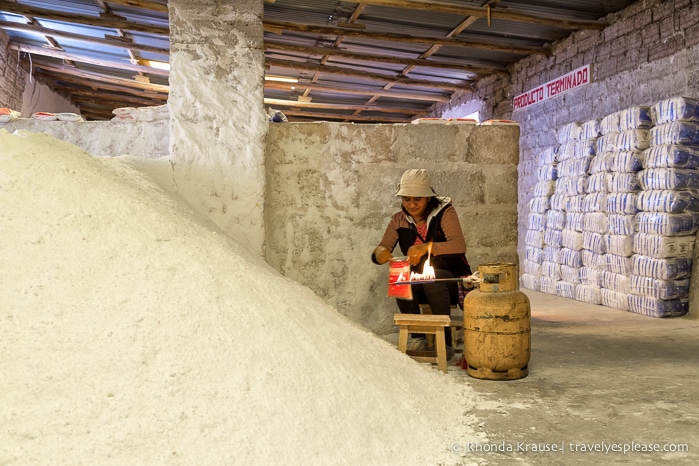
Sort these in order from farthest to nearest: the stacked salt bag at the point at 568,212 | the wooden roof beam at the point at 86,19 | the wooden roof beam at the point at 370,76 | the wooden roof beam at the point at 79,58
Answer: the wooden roof beam at the point at 79,58
the wooden roof beam at the point at 370,76
the wooden roof beam at the point at 86,19
the stacked salt bag at the point at 568,212

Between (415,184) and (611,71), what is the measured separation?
403cm

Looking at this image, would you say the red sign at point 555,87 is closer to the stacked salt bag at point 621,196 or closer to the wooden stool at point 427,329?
the stacked salt bag at point 621,196

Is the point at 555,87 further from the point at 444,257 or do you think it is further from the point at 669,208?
the point at 444,257

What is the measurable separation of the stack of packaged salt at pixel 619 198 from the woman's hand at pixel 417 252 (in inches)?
122

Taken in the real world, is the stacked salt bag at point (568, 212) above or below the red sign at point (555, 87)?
below

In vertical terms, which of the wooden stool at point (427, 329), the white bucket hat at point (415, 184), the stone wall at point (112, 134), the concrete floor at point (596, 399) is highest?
the stone wall at point (112, 134)

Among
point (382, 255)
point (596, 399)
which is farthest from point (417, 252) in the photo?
point (596, 399)

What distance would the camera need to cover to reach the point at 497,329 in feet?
11.0

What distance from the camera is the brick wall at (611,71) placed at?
19.4 ft

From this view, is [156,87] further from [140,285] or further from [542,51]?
[140,285]

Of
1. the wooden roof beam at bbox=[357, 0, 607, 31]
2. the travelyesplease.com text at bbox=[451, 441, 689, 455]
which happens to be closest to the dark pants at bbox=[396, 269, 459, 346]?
the travelyesplease.com text at bbox=[451, 441, 689, 455]

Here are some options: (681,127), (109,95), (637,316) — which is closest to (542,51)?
(681,127)

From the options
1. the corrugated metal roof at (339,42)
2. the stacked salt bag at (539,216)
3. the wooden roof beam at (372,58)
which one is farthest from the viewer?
the wooden roof beam at (372,58)

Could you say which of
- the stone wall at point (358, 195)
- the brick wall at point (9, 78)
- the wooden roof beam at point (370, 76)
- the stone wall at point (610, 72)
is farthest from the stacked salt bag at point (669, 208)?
the brick wall at point (9, 78)
